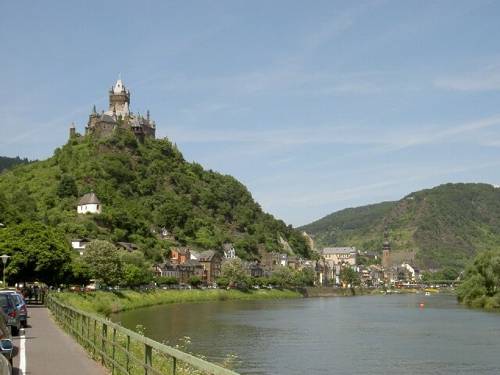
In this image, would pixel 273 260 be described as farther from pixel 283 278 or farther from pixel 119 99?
pixel 119 99

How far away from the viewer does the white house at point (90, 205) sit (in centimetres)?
13500

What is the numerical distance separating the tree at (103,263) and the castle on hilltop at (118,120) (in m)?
88.8

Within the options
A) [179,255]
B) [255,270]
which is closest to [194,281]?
[179,255]

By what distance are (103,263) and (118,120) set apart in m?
97.1

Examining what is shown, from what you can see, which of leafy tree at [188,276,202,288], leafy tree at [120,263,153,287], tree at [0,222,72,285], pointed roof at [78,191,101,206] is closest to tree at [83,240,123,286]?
leafy tree at [120,263,153,287]

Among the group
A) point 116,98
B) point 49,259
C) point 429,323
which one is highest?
point 116,98

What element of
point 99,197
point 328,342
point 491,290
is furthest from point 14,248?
point 99,197

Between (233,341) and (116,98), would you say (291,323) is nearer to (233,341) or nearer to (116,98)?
(233,341)

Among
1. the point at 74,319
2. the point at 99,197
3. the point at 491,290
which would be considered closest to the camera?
the point at 74,319

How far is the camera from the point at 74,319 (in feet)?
85.5

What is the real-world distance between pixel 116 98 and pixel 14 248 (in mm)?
132355

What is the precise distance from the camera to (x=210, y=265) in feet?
496

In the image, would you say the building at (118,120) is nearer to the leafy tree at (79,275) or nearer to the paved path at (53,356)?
the leafy tree at (79,275)

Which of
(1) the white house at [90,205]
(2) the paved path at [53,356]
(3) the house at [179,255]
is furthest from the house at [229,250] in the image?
(2) the paved path at [53,356]
